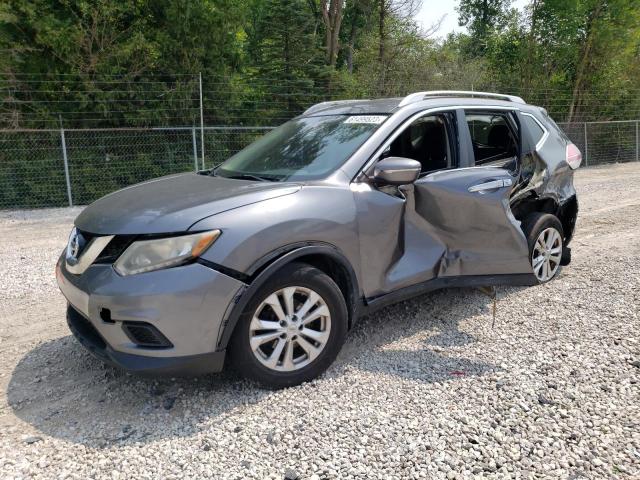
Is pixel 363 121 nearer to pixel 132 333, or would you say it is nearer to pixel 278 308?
pixel 278 308

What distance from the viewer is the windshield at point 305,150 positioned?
3.49 metres

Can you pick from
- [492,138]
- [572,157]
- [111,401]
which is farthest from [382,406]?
[572,157]

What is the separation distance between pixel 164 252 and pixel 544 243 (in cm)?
367

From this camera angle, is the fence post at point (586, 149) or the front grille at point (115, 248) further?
the fence post at point (586, 149)

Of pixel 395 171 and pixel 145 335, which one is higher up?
pixel 395 171

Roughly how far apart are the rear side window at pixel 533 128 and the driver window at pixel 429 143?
45.2 inches

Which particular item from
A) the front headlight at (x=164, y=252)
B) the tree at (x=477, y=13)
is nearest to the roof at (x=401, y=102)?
the front headlight at (x=164, y=252)

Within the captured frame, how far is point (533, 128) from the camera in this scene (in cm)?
483

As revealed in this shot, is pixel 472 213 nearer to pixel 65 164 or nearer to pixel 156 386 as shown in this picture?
pixel 156 386

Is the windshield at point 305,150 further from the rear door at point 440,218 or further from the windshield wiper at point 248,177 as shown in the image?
the rear door at point 440,218

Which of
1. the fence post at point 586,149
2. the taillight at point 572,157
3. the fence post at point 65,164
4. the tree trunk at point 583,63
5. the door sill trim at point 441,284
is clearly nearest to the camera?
the door sill trim at point 441,284

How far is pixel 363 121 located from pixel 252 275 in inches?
64.3

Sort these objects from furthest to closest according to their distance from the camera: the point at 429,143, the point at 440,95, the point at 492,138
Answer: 1. the point at 492,138
2. the point at 440,95
3. the point at 429,143

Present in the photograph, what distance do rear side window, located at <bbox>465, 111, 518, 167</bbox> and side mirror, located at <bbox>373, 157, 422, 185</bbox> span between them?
3.47ft
